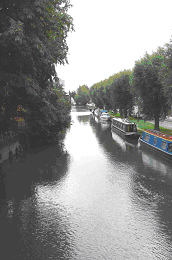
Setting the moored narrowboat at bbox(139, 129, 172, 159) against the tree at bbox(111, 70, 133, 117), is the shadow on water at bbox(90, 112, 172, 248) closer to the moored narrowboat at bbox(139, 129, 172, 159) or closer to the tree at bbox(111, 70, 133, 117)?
the moored narrowboat at bbox(139, 129, 172, 159)

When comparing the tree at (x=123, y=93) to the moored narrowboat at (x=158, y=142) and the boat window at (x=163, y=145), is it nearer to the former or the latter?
the moored narrowboat at (x=158, y=142)

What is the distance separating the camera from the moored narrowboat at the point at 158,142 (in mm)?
23538

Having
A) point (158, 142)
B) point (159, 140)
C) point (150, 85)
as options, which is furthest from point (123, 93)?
point (159, 140)

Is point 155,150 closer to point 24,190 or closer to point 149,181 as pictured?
point 149,181

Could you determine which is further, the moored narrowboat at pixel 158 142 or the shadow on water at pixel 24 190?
the moored narrowboat at pixel 158 142

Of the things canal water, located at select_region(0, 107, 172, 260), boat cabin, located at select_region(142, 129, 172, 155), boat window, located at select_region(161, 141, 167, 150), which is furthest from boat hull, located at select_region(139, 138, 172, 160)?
canal water, located at select_region(0, 107, 172, 260)

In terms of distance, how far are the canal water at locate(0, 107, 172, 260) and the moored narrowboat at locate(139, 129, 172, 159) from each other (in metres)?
1.00

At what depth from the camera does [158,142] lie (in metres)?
Answer: 26.0

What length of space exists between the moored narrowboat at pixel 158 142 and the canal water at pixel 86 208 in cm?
100

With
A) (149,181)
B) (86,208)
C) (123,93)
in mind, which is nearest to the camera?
(86,208)

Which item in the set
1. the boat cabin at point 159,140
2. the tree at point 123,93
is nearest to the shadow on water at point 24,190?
the boat cabin at point 159,140

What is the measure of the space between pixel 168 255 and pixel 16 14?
1501 cm

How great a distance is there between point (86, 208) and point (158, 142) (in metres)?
15.0

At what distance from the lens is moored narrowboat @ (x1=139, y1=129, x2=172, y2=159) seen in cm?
2354
